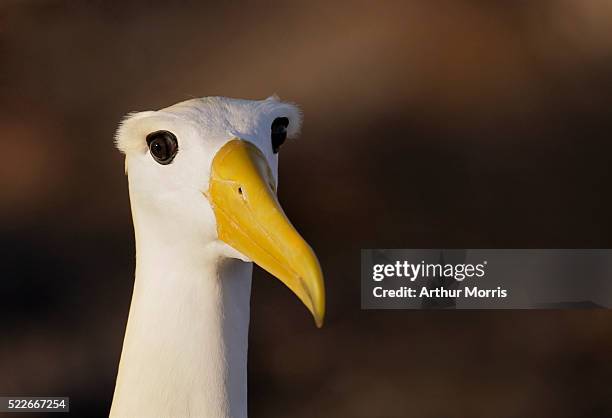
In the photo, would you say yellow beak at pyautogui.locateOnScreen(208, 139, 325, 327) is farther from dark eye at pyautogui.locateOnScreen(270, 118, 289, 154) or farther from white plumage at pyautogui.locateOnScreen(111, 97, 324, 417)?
dark eye at pyautogui.locateOnScreen(270, 118, 289, 154)

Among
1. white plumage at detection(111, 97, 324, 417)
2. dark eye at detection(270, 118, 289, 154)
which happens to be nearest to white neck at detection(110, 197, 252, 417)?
white plumage at detection(111, 97, 324, 417)

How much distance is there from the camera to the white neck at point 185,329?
89.7 inches

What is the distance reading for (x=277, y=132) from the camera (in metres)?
2.39

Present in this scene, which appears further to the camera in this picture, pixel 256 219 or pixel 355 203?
pixel 355 203

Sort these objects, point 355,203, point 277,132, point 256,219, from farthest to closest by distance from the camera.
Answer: point 355,203 < point 277,132 < point 256,219

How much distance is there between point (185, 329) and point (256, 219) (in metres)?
0.37

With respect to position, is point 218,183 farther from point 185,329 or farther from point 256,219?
point 185,329

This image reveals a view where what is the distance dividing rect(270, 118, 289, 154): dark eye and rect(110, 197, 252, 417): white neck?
30 cm

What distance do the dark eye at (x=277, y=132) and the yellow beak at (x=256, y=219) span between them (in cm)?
17

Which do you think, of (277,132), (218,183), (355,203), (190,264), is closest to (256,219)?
(218,183)

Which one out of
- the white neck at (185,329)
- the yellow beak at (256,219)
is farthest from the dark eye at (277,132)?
the white neck at (185,329)

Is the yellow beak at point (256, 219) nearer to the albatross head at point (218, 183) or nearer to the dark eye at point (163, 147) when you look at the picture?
the albatross head at point (218, 183)

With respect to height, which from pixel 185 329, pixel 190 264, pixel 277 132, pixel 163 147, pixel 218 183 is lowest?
pixel 185 329

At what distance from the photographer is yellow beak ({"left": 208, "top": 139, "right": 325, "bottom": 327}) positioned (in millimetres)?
2037
